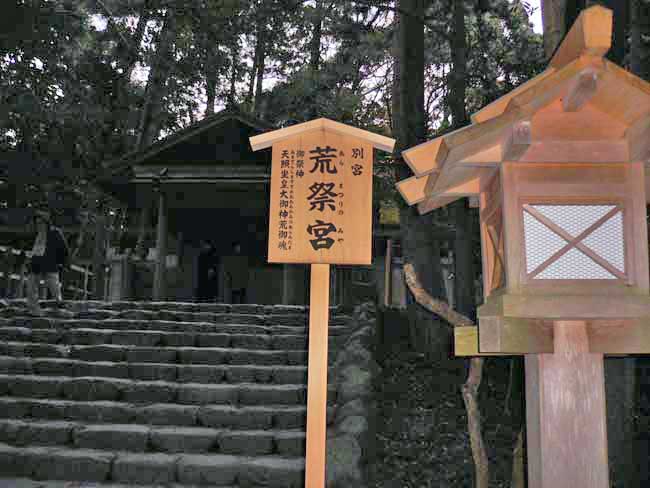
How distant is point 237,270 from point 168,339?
6.75m

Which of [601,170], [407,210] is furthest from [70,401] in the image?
[601,170]

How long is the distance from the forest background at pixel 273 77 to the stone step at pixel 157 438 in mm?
3352

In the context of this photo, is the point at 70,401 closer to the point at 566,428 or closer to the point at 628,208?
the point at 566,428

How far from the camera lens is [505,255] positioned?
9.66ft

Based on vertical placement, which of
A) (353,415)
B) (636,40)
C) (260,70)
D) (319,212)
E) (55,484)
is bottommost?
(55,484)

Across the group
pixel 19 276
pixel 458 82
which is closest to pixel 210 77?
pixel 19 276

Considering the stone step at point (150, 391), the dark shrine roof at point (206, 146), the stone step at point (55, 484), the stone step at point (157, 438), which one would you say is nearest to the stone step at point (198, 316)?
the stone step at point (150, 391)

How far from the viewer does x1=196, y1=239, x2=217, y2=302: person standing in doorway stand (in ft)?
48.4

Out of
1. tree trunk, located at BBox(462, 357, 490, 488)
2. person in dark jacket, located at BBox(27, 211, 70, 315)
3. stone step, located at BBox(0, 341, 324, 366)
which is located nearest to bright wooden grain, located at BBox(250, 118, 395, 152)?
tree trunk, located at BBox(462, 357, 490, 488)

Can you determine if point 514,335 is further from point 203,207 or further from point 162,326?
point 203,207

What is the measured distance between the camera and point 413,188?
392cm

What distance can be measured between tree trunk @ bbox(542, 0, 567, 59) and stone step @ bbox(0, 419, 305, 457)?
4.77m

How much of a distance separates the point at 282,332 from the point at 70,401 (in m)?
3.31

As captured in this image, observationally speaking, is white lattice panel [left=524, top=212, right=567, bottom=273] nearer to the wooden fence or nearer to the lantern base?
the lantern base
